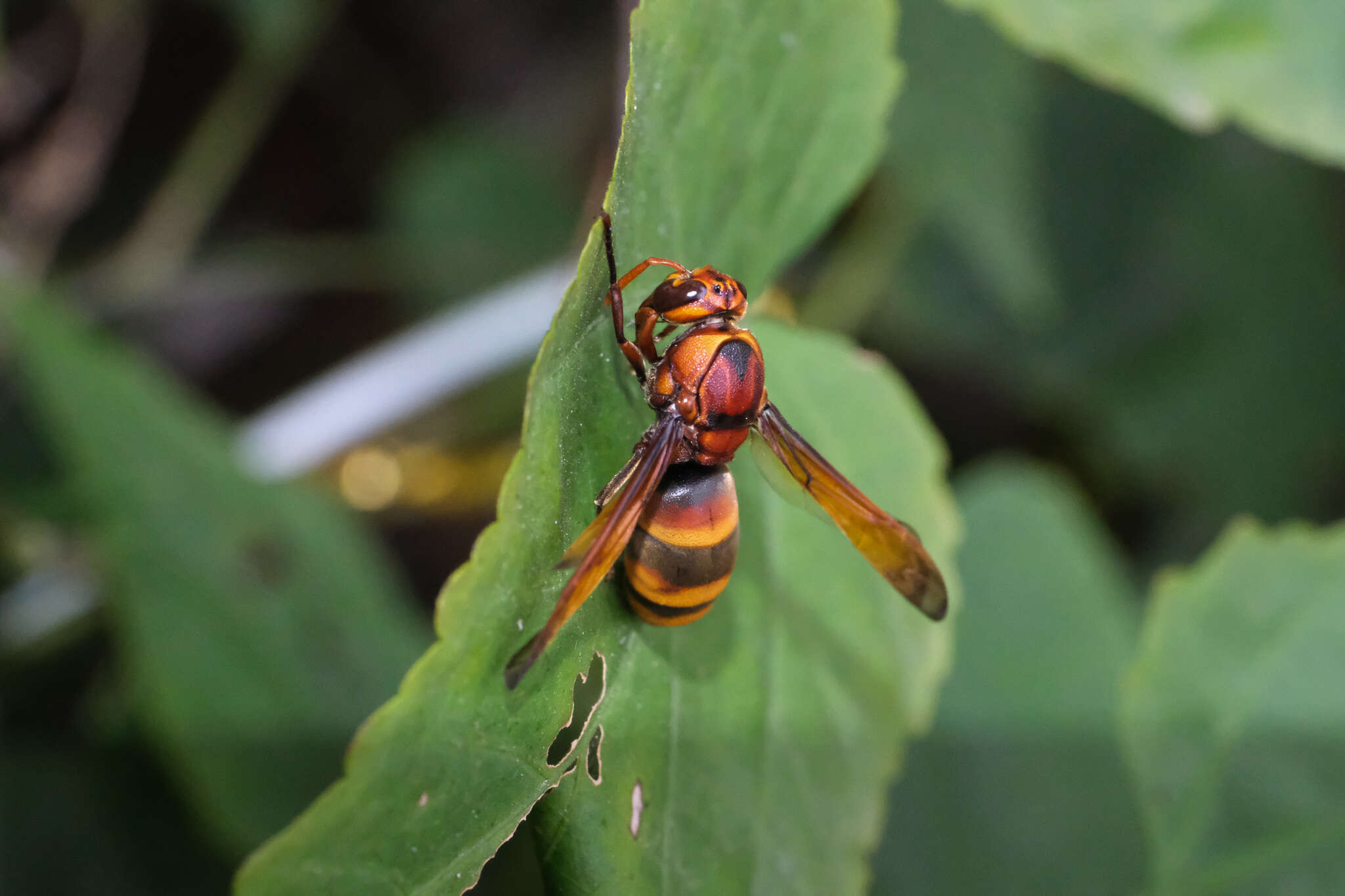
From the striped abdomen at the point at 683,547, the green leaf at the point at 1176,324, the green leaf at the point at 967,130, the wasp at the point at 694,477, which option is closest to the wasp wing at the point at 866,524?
the wasp at the point at 694,477

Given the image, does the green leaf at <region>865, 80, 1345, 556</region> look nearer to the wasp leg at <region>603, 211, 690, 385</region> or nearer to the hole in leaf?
the wasp leg at <region>603, 211, 690, 385</region>

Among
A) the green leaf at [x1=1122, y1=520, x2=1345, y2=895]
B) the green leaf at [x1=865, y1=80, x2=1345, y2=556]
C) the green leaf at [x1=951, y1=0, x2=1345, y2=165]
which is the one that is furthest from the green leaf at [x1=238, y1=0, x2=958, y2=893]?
the green leaf at [x1=865, y1=80, x2=1345, y2=556]

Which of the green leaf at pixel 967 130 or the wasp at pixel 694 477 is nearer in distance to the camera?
the wasp at pixel 694 477

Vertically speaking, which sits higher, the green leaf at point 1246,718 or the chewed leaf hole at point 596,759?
the chewed leaf hole at point 596,759

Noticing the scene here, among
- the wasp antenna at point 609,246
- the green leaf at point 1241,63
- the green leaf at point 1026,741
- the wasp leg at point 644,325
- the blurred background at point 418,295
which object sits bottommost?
the green leaf at point 1026,741

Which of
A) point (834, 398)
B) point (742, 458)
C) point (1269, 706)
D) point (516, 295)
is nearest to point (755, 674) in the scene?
point (742, 458)

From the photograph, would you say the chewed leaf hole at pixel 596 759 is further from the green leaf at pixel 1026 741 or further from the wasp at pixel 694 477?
the green leaf at pixel 1026 741

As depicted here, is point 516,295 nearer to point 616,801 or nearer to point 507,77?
point 507,77
